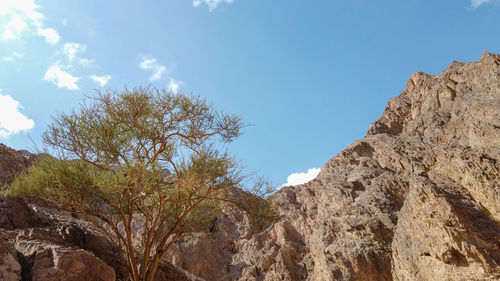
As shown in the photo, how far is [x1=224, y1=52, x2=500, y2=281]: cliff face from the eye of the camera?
35.1ft

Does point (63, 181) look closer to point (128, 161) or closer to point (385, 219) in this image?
point (128, 161)

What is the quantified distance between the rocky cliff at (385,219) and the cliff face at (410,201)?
56 millimetres

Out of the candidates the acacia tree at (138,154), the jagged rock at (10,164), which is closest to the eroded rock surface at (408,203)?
the acacia tree at (138,154)

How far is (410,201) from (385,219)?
188 inches

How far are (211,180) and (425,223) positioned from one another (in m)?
8.35

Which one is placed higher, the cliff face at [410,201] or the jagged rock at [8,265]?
the cliff face at [410,201]

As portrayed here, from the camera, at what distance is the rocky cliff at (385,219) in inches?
387

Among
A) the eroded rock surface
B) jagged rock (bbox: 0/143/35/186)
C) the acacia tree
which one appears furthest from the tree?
jagged rock (bbox: 0/143/35/186)

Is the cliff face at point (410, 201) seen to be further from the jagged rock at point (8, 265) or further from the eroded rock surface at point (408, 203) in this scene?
the jagged rock at point (8, 265)

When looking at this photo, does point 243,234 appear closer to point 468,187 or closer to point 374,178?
point 374,178

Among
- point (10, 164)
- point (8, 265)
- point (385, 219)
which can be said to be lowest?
point (8, 265)

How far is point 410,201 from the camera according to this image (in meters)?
12.7

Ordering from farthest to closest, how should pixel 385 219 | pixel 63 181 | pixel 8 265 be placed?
pixel 385 219 < pixel 63 181 < pixel 8 265

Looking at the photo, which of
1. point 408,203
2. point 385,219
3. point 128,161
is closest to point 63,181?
point 128,161
